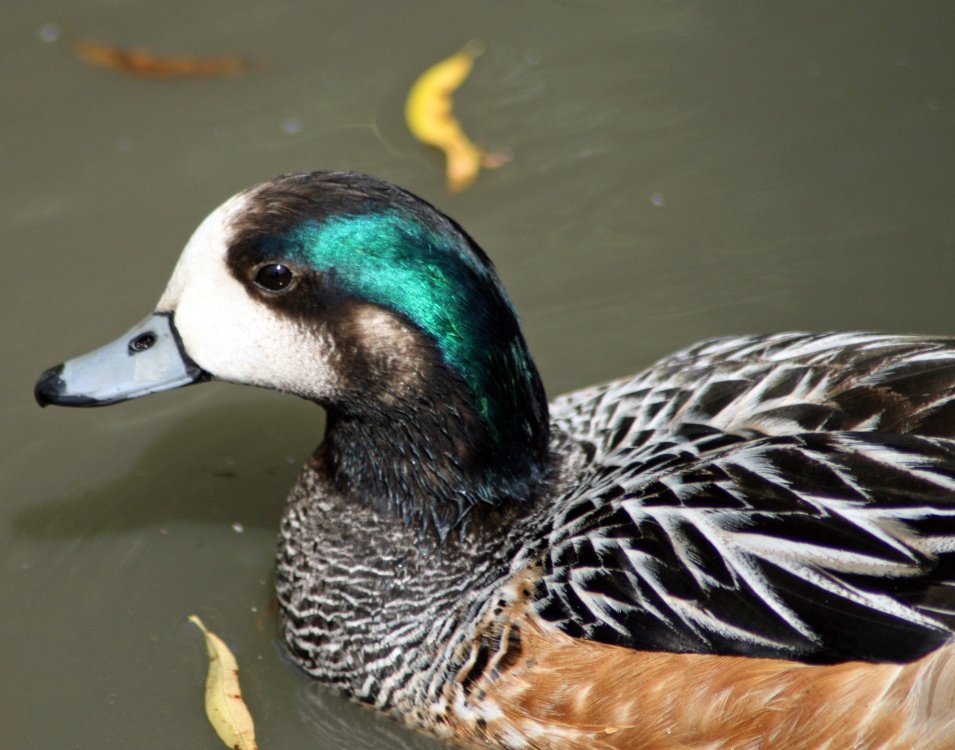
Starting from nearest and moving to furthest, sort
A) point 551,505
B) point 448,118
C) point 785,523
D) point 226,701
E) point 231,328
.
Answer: point 785,523 → point 231,328 → point 551,505 → point 226,701 → point 448,118

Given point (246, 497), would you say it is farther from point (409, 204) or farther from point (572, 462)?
point (409, 204)

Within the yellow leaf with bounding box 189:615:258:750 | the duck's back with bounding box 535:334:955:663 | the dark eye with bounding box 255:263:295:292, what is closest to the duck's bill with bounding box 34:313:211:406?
the dark eye with bounding box 255:263:295:292

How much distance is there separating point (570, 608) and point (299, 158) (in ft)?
9.38

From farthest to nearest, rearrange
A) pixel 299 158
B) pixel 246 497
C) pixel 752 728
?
pixel 299 158
pixel 246 497
pixel 752 728

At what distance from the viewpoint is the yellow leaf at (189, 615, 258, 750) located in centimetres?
322

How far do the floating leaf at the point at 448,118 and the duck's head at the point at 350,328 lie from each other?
205 cm

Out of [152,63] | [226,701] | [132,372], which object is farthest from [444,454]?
[152,63]

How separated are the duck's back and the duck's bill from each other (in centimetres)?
107

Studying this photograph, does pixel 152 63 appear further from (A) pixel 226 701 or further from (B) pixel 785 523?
(B) pixel 785 523

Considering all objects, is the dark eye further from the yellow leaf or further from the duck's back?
the yellow leaf

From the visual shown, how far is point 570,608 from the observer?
2768mm

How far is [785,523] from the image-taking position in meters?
2.63

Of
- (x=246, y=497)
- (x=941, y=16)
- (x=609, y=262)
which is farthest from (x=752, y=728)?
(x=941, y=16)

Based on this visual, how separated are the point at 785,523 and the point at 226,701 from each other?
1674mm
